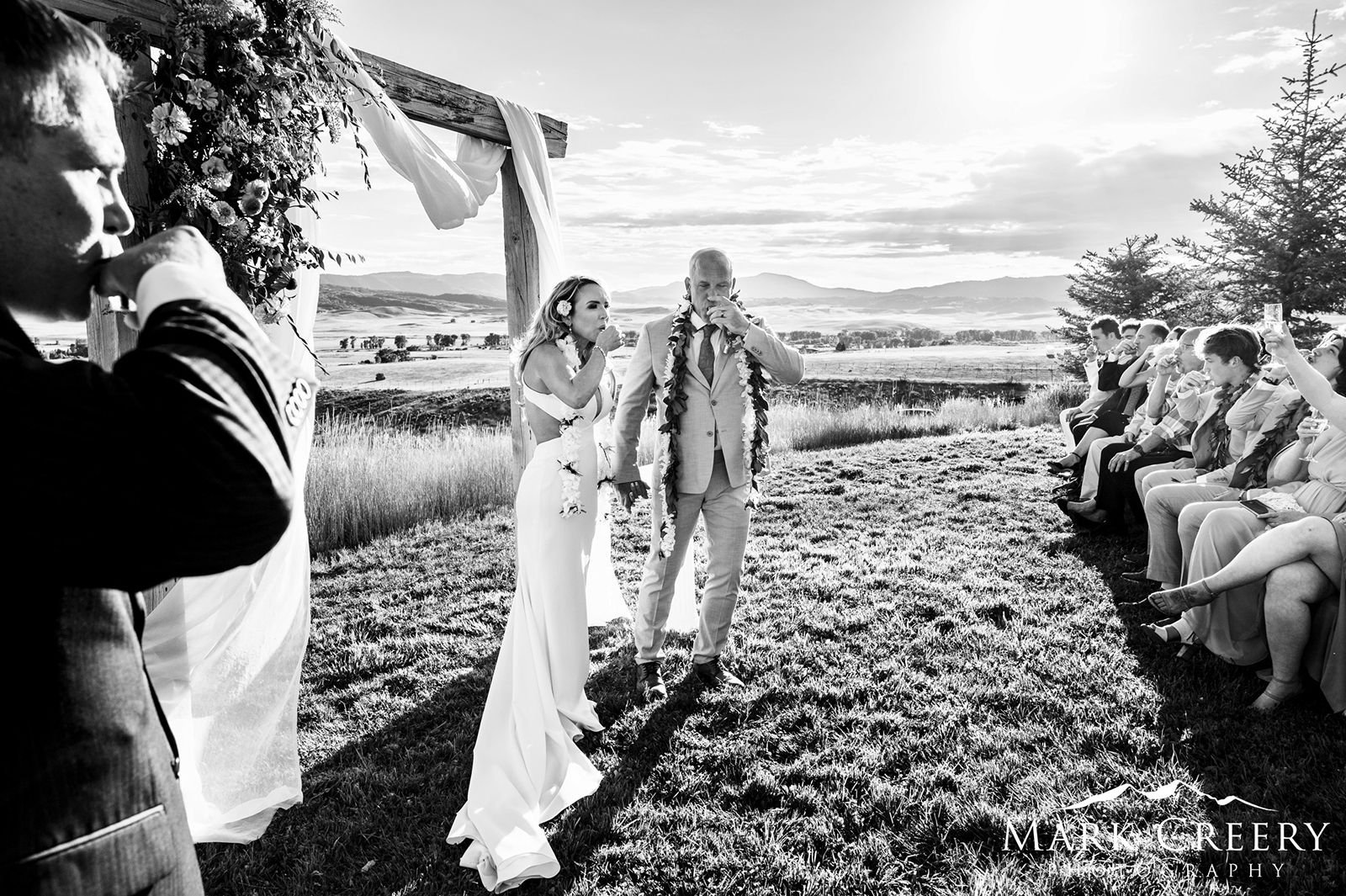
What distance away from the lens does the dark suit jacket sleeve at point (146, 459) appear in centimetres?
71

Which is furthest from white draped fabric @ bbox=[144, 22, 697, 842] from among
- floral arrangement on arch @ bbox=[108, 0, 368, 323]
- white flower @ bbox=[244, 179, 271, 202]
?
white flower @ bbox=[244, 179, 271, 202]

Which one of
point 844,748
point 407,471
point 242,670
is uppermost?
→ point 242,670

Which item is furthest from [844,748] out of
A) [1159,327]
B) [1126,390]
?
[1159,327]

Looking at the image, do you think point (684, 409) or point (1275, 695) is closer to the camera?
point (1275, 695)

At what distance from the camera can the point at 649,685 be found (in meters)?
4.48

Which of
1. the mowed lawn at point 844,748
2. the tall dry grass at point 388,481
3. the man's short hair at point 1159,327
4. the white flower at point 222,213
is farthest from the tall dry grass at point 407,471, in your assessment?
the man's short hair at point 1159,327

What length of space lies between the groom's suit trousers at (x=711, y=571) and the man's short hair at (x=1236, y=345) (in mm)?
3928

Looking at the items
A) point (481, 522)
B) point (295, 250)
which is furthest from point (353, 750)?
point (481, 522)

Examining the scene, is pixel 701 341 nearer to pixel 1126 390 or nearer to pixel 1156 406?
pixel 1156 406

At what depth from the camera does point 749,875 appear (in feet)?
10.0

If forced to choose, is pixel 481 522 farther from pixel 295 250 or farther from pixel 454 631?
pixel 295 250

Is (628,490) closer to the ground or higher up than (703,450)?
closer to the ground

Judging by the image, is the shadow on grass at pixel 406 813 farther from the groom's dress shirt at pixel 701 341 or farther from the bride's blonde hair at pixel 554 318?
the bride's blonde hair at pixel 554 318

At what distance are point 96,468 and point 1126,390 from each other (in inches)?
376
